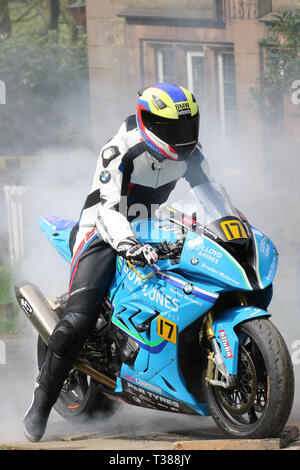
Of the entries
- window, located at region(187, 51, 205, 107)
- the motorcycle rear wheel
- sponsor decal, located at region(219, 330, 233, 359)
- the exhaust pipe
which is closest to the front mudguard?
sponsor decal, located at region(219, 330, 233, 359)

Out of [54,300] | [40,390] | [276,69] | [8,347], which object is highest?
[276,69]

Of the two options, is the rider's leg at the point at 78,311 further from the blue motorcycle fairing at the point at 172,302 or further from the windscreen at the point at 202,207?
the windscreen at the point at 202,207

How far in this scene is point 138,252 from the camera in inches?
159

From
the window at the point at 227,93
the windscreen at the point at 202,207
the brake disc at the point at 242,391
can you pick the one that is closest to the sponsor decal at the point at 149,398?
the brake disc at the point at 242,391

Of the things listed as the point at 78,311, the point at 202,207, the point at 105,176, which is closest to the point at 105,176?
the point at 105,176

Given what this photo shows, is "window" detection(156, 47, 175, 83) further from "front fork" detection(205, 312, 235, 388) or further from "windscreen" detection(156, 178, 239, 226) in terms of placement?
"front fork" detection(205, 312, 235, 388)

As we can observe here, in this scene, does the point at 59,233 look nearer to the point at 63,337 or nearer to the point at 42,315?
the point at 42,315

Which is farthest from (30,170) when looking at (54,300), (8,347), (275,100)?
(54,300)

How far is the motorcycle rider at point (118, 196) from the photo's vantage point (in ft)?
Answer: 14.1

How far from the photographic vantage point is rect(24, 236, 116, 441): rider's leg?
4539 mm

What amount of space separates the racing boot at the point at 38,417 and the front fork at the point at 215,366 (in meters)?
1.13

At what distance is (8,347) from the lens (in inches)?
292
